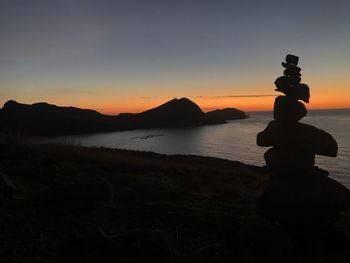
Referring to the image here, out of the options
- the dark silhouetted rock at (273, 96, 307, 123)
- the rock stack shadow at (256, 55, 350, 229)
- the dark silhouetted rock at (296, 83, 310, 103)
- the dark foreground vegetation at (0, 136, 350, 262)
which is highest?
the dark silhouetted rock at (296, 83, 310, 103)

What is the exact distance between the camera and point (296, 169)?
9461 millimetres

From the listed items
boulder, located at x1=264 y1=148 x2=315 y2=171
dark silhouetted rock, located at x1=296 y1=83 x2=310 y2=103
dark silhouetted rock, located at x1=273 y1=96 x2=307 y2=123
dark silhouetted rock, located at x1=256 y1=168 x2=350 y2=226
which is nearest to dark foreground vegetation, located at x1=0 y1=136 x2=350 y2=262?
dark silhouetted rock, located at x1=256 y1=168 x2=350 y2=226

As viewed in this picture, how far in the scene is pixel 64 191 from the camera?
10820mm

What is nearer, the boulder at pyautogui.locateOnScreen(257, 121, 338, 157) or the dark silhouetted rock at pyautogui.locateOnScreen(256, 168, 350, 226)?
the dark silhouetted rock at pyautogui.locateOnScreen(256, 168, 350, 226)

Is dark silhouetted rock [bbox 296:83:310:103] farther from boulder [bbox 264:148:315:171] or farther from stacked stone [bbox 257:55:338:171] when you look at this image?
boulder [bbox 264:148:315:171]

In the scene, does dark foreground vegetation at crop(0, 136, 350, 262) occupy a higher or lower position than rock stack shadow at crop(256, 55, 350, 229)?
lower

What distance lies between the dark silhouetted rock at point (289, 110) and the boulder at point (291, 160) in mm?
770

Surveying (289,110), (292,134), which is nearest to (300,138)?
(292,134)

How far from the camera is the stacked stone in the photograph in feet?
30.9

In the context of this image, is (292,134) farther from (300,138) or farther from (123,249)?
(123,249)

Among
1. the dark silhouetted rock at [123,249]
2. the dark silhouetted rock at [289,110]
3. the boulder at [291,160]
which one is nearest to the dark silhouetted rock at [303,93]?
the dark silhouetted rock at [289,110]

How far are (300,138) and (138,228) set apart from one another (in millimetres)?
4352

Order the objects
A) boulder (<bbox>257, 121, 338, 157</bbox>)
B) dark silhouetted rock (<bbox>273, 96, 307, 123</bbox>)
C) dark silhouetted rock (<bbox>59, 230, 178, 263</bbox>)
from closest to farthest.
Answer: dark silhouetted rock (<bbox>59, 230, 178, 263</bbox>), boulder (<bbox>257, 121, 338, 157</bbox>), dark silhouetted rock (<bbox>273, 96, 307, 123</bbox>)

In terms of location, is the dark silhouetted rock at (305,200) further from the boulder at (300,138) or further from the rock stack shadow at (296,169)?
the boulder at (300,138)
